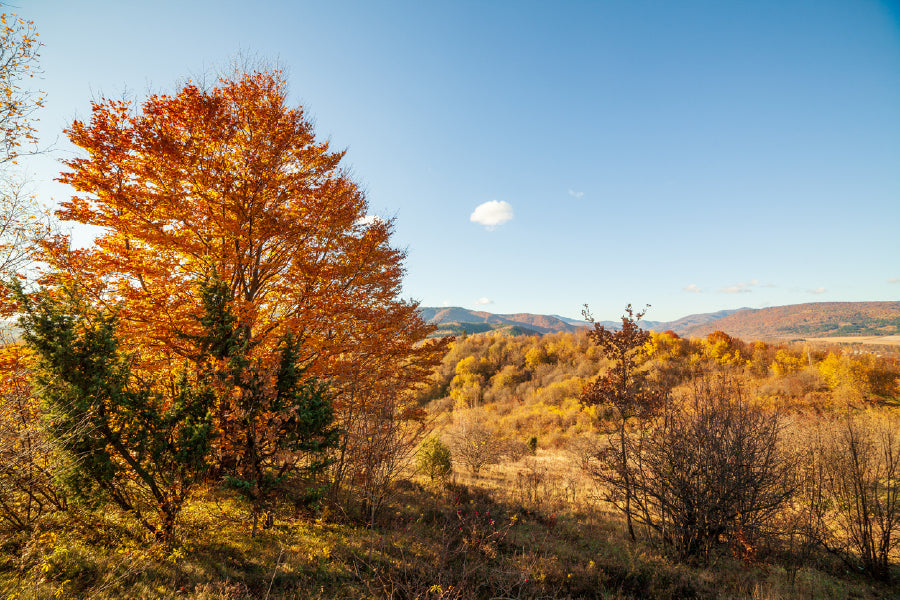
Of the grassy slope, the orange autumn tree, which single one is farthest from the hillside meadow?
the orange autumn tree

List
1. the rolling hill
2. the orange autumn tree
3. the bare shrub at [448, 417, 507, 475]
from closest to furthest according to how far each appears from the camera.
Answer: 1. the orange autumn tree
2. the bare shrub at [448, 417, 507, 475]
3. the rolling hill

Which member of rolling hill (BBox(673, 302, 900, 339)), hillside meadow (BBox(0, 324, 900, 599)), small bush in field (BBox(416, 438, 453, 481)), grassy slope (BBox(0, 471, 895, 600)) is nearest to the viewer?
grassy slope (BBox(0, 471, 895, 600))

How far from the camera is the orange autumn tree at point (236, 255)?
7832 mm

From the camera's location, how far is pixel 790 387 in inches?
1652

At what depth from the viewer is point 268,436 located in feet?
24.3

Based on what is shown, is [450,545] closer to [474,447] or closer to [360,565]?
[360,565]

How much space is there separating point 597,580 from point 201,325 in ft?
36.4

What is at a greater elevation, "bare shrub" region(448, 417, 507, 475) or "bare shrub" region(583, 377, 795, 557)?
"bare shrub" region(583, 377, 795, 557)

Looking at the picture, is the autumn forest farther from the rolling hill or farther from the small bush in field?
the rolling hill

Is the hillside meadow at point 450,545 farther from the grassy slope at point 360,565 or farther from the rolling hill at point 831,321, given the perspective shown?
the rolling hill at point 831,321

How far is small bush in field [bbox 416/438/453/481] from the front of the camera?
14.4 m

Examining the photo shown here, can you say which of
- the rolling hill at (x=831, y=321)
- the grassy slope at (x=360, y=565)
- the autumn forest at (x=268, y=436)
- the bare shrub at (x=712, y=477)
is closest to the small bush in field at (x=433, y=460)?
the autumn forest at (x=268, y=436)

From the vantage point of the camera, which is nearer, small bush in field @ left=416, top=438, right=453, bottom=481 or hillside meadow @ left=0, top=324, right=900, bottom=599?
hillside meadow @ left=0, top=324, right=900, bottom=599

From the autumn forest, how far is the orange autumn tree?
0.07 metres
